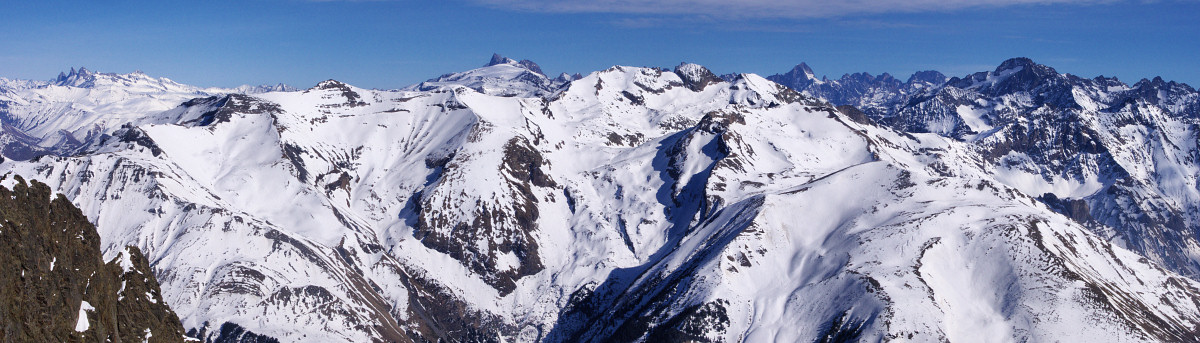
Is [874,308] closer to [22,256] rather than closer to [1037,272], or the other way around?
[1037,272]

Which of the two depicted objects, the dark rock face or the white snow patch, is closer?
the dark rock face

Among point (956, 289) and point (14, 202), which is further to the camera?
point (956, 289)

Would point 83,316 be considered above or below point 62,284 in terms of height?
below

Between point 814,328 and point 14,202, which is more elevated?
point 14,202

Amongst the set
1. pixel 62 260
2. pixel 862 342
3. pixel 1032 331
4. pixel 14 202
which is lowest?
pixel 1032 331

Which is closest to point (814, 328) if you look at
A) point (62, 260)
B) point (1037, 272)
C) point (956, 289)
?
point (956, 289)

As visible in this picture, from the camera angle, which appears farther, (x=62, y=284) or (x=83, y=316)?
(x=83, y=316)

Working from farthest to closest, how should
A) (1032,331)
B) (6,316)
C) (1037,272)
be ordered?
(1037,272) → (1032,331) → (6,316)

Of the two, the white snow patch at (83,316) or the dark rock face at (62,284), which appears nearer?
the dark rock face at (62,284)
